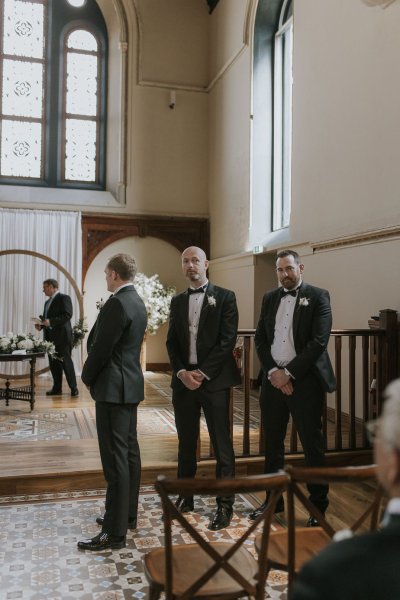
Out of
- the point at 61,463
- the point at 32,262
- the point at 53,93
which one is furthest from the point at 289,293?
the point at 53,93

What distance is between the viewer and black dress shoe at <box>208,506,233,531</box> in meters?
3.66

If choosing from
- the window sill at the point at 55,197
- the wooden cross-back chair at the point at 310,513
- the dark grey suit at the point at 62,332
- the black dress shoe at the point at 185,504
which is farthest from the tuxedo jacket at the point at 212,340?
the window sill at the point at 55,197

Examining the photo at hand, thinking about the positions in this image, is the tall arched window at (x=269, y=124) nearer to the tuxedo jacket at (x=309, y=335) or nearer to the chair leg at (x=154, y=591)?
the tuxedo jacket at (x=309, y=335)

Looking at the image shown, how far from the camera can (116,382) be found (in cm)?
334

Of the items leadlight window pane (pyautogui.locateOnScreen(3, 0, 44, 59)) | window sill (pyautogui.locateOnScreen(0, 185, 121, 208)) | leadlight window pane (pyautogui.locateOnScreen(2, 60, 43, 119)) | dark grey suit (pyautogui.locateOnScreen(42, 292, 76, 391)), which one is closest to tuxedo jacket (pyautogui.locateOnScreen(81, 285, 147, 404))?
dark grey suit (pyautogui.locateOnScreen(42, 292, 76, 391))

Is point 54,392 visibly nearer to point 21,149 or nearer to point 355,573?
point 21,149

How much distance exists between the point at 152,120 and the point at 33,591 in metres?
9.48

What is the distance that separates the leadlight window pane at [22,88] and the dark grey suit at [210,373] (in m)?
8.25

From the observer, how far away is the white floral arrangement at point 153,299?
9.92m

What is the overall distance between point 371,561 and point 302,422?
275 cm

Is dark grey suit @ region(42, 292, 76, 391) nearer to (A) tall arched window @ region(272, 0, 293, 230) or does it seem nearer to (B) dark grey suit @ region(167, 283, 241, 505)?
(A) tall arched window @ region(272, 0, 293, 230)

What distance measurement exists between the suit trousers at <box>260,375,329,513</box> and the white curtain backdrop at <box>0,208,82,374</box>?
693cm

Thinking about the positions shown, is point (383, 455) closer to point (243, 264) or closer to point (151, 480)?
point (151, 480)

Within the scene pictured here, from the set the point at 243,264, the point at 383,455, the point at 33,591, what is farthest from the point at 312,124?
the point at 383,455
